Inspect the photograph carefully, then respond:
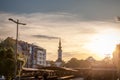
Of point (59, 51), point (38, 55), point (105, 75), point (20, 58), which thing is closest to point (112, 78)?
point (105, 75)

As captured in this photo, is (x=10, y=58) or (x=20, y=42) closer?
(x=10, y=58)

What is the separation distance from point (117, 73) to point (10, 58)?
70.5 ft

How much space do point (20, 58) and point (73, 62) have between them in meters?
133

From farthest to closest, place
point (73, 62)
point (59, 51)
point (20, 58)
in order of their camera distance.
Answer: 1. point (73, 62)
2. point (59, 51)
3. point (20, 58)

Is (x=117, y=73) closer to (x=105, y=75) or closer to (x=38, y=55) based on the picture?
(x=105, y=75)

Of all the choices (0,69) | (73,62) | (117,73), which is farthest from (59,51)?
(0,69)

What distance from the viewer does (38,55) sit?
19875 centimetres

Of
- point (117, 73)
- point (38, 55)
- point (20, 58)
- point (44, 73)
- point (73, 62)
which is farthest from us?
point (38, 55)

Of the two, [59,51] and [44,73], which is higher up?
[59,51]

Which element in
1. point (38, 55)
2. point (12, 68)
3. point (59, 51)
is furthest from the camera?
point (38, 55)

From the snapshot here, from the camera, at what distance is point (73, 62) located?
595 ft

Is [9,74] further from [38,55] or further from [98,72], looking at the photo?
[38,55]

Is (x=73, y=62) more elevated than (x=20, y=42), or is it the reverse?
(x=20, y=42)

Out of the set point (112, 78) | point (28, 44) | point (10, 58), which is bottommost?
point (112, 78)
